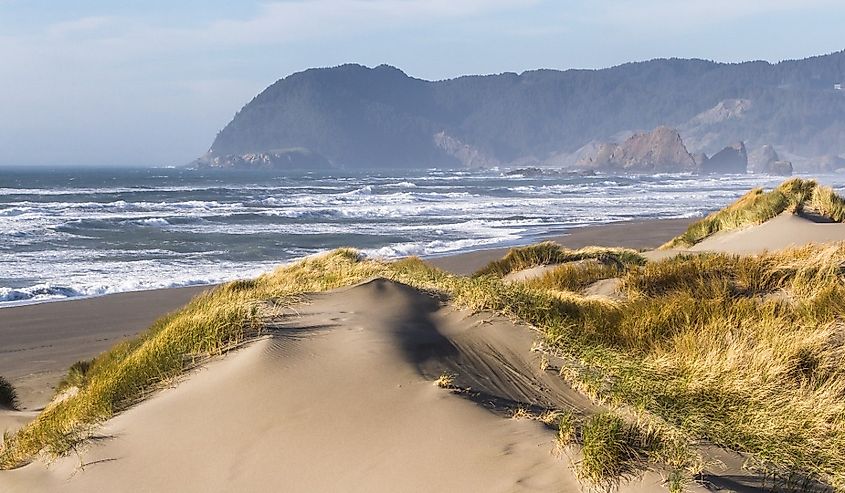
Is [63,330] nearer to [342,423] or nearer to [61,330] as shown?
[61,330]

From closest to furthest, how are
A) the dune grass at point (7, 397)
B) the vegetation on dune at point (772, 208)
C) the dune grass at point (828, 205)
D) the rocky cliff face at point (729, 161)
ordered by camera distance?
the dune grass at point (7, 397) < the dune grass at point (828, 205) < the vegetation on dune at point (772, 208) < the rocky cliff face at point (729, 161)

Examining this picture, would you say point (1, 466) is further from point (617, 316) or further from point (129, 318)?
point (129, 318)

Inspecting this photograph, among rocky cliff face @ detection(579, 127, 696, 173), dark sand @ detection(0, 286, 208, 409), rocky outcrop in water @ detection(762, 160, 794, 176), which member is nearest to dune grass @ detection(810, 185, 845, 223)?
dark sand @ detection(0, 286, 208, 409)

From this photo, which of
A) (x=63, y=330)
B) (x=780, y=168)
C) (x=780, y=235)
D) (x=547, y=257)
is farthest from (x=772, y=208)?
(x=780, y=168)

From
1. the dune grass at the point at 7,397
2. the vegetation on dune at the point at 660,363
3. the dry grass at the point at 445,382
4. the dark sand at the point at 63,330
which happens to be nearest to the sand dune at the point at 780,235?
the vegetation on dune at the point at 660,363

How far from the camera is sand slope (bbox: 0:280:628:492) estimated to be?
4.68 metres

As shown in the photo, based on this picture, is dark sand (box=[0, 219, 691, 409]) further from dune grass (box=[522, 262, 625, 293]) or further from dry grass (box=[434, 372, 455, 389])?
dune grass (box=[522, 262, 625, 293])

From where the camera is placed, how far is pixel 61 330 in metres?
15.2

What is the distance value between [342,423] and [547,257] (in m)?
9.55

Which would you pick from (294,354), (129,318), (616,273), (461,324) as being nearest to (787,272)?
(616,273)

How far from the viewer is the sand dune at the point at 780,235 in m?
15.1

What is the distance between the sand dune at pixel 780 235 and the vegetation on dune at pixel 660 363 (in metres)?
6.27

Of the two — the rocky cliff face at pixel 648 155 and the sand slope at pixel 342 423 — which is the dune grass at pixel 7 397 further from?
the rocky cliff face at pixel 648 155

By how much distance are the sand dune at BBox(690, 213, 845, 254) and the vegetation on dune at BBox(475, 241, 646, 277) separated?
7.39 ft
